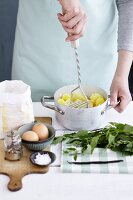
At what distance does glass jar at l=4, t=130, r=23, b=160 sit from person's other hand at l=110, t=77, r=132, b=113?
32cm

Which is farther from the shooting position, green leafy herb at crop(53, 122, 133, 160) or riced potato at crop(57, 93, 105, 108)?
riced potato at crop(57, 93, 105, 108)

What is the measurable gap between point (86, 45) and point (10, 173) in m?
0.58

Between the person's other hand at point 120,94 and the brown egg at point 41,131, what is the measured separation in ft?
0.76

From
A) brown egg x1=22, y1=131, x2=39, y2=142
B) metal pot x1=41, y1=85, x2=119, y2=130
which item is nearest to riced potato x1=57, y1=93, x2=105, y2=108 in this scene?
metal pot x1=41, y1=85, x2=119, y2=130

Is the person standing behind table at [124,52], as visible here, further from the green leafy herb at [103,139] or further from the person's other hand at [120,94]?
the green leafy herb at [103,139]

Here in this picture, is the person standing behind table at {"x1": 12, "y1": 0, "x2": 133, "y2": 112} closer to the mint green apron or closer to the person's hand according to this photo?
the mint green apron

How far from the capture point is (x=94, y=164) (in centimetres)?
100

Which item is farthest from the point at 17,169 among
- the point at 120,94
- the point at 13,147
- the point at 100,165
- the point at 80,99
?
the point at 120,94

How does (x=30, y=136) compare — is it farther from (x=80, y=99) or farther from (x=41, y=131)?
(x=80, y=99)

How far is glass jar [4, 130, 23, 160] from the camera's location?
102cm

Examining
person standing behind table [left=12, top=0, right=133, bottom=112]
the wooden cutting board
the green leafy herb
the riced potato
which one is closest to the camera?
the wooden cutting board

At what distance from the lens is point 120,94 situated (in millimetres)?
1224

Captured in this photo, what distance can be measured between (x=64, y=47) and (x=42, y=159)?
0.48m

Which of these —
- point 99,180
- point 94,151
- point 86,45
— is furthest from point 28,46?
point 99,180
